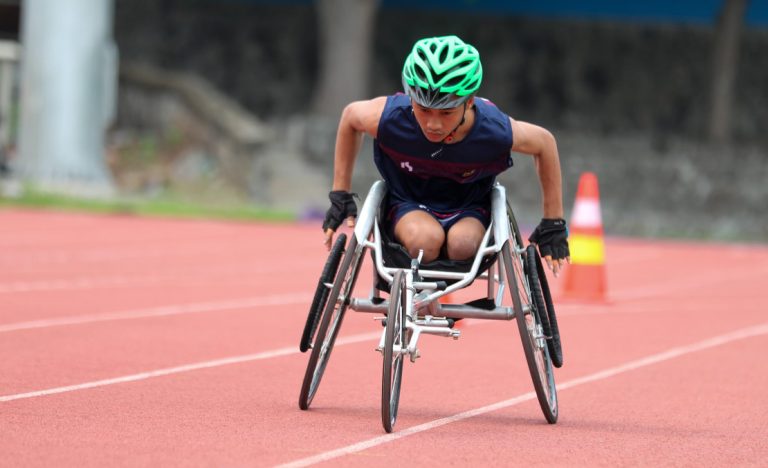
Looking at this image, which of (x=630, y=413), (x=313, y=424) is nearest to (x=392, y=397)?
(x=313, y=424)

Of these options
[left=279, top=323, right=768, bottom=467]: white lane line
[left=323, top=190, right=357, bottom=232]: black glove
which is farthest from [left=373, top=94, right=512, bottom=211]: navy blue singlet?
[left=279, top=323, right=768, bottom=467]: white lane line

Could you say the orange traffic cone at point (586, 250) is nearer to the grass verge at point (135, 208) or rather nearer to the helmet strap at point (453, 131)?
the helmet strap at point (453, 131)

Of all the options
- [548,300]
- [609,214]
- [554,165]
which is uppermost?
[554,165]

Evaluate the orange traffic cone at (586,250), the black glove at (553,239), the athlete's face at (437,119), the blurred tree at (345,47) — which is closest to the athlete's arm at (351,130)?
the athlete's face at (437,119)

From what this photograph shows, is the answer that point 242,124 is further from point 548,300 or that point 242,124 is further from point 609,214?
point 548,300

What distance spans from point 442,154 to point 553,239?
715 millimetres

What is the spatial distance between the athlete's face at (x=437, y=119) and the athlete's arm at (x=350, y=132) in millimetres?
260

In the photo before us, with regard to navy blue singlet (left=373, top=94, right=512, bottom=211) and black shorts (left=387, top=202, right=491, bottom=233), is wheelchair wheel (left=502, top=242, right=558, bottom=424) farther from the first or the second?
navy blue singlet (left=373, top=94, right=512, bottom=211)

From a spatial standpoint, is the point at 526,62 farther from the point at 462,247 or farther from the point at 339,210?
the point at 462,247

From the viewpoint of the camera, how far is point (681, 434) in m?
7.38

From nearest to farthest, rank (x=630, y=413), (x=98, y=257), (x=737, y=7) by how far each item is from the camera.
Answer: (x=630, y=413) < (x=98, y=257) < (x=737, y=7)

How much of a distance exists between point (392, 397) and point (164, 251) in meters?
12.0

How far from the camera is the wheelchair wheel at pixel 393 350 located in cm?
672

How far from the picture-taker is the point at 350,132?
757cm
